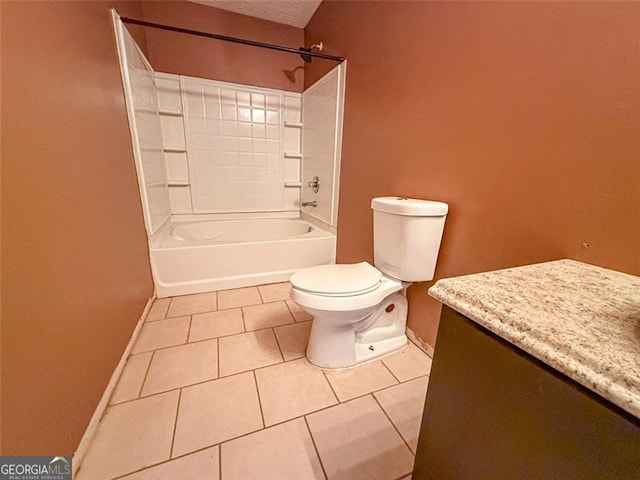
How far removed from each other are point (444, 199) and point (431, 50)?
0.69 metres

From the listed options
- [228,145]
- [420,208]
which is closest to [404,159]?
[420,208]

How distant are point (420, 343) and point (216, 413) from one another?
3.43 feet

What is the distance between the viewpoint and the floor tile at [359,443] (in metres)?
0.83

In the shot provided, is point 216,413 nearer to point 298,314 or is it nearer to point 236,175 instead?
point 298,314

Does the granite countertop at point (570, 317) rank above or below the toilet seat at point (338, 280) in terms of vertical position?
above

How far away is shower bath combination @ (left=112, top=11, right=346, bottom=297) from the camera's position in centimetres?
181

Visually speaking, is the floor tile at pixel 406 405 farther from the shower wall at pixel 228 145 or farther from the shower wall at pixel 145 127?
the shower wall at pixel 228 145

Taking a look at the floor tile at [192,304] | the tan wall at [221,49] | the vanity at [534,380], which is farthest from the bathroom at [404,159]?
the tan wall at [221,49]

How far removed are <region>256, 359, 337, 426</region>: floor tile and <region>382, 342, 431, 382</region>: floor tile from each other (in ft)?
1.17

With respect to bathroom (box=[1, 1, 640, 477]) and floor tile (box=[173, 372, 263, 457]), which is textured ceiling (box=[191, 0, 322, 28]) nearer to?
bathroom (box=[1, 1, 640, 477])

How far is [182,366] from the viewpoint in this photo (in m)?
1.22

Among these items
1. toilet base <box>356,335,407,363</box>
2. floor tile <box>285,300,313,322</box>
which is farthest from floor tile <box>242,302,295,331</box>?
toilet base <box>356,335,407,363</box>

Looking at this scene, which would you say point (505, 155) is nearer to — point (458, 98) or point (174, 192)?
point (458, 98)

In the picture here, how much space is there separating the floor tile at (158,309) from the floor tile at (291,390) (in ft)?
2.80
